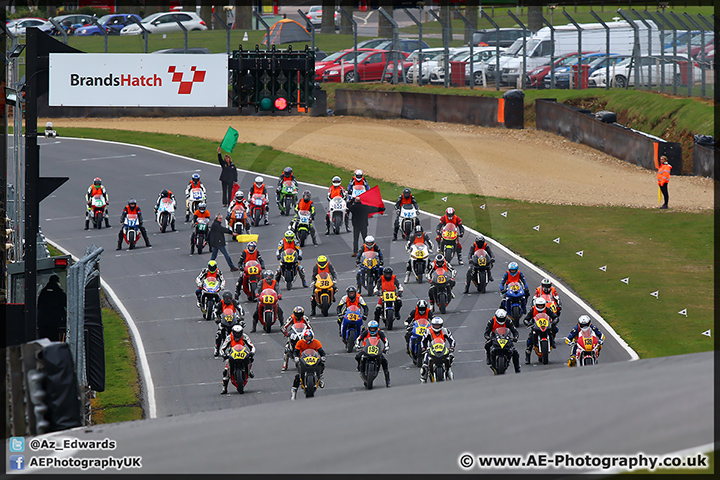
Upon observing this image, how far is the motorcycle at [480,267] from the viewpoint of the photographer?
79.2 feet

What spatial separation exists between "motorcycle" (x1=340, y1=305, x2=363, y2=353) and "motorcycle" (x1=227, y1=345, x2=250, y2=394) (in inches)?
112

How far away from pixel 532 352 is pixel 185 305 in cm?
871

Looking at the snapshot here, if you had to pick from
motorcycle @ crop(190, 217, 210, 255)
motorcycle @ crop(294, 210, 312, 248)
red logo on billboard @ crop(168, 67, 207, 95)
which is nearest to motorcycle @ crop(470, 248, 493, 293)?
motorcycle @ crop(294, 210, 312, 248)

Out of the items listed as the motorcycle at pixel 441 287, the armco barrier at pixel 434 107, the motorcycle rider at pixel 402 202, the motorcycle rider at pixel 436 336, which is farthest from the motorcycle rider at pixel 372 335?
the armco barrier at pixel 434 107

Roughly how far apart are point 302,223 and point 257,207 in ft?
11.1

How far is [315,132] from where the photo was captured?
44.5 metres

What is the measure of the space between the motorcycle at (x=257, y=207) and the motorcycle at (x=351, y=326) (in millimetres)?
11121

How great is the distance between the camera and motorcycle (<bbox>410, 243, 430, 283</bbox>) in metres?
25.0

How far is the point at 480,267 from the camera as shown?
2423cm

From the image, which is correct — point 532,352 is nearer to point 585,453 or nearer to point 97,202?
point 585,453

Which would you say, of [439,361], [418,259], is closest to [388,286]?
[418,259]

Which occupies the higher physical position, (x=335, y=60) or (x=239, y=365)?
(x=335, y=60)

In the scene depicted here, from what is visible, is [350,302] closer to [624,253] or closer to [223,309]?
[223,309]

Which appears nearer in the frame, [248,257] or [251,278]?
[248,257]
